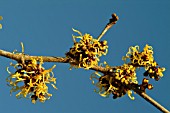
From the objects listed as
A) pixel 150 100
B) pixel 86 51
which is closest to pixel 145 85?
pixel 150 100

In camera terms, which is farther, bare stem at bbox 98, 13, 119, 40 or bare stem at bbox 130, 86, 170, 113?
bare stem at bbox 98, 13, 119, 40

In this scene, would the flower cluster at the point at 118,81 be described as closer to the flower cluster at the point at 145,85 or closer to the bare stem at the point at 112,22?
the flower cluster at the point at 145,85

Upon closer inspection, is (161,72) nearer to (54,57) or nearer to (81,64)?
(81,64)

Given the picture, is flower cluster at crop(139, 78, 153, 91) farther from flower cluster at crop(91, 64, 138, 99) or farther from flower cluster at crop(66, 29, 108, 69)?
flower cluster at crop(66, 29, 108, 69)

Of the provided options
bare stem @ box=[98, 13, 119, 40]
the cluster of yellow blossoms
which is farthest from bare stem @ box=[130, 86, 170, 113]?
bare stem @ box=[98, 13, 119, 40]

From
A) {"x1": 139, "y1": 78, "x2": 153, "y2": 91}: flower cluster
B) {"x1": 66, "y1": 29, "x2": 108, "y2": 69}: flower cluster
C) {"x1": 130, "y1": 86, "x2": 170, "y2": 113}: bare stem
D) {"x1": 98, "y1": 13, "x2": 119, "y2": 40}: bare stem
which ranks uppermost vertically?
{"x1": 98, "y1": 13, "x2": 119, "y2": 40}: bare stem

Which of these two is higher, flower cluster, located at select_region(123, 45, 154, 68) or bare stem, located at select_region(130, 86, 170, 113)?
flower cluster, located at select_region(123, 45, 154, 68)

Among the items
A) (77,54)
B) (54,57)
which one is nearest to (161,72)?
(77,54)

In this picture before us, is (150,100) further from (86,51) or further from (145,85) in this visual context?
(86,51)

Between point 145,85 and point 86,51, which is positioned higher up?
point 86,51
